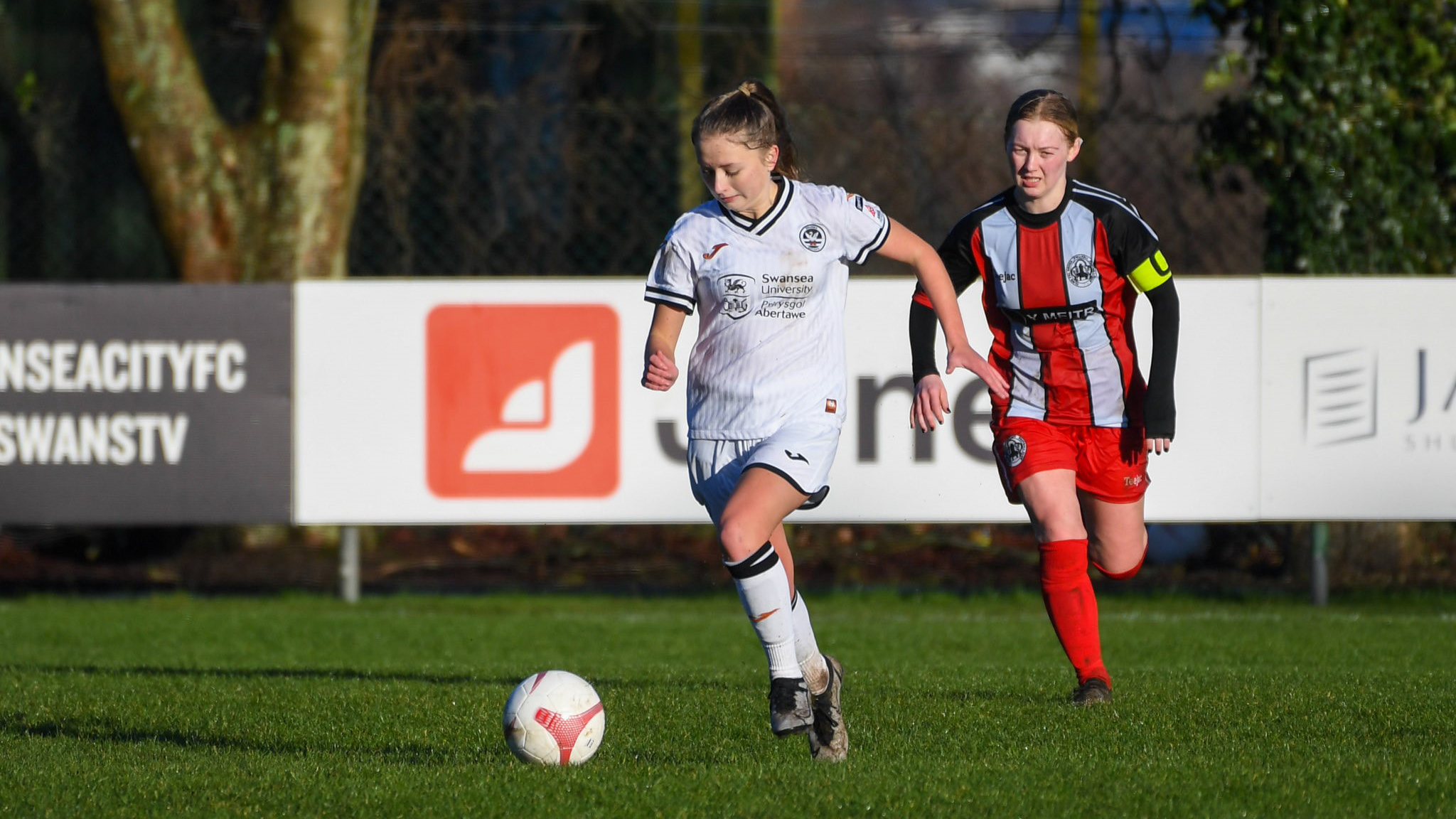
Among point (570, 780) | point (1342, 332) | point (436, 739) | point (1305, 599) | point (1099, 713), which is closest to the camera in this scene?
point (570, 780)

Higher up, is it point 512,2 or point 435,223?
point 512,2

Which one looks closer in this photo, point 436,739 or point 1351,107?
point 436,739

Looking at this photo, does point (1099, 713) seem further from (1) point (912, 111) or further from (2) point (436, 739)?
(1) point (912, 111)

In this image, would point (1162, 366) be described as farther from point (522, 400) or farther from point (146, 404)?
point (146, 404)

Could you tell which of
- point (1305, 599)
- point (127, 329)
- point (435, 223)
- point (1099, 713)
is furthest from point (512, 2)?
point (1099, 713)

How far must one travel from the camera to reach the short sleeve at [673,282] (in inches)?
196

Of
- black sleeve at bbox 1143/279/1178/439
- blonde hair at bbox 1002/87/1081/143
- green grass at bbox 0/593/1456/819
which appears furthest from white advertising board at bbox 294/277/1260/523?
blonde hair at bbox 1002/87/1081/143

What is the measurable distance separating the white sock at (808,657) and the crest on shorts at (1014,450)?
4.52 ft

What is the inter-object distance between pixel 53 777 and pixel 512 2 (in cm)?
991

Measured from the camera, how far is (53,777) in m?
4.64

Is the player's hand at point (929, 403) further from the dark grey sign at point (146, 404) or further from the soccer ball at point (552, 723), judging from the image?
the dark grey sign at point (146, 404)

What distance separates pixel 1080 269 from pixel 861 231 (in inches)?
50.0

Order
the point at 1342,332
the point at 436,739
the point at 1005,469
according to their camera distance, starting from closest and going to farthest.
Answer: the point at 436,739, the point at 1005,469, the point at 1342,332

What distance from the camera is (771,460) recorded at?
15.7 ft
